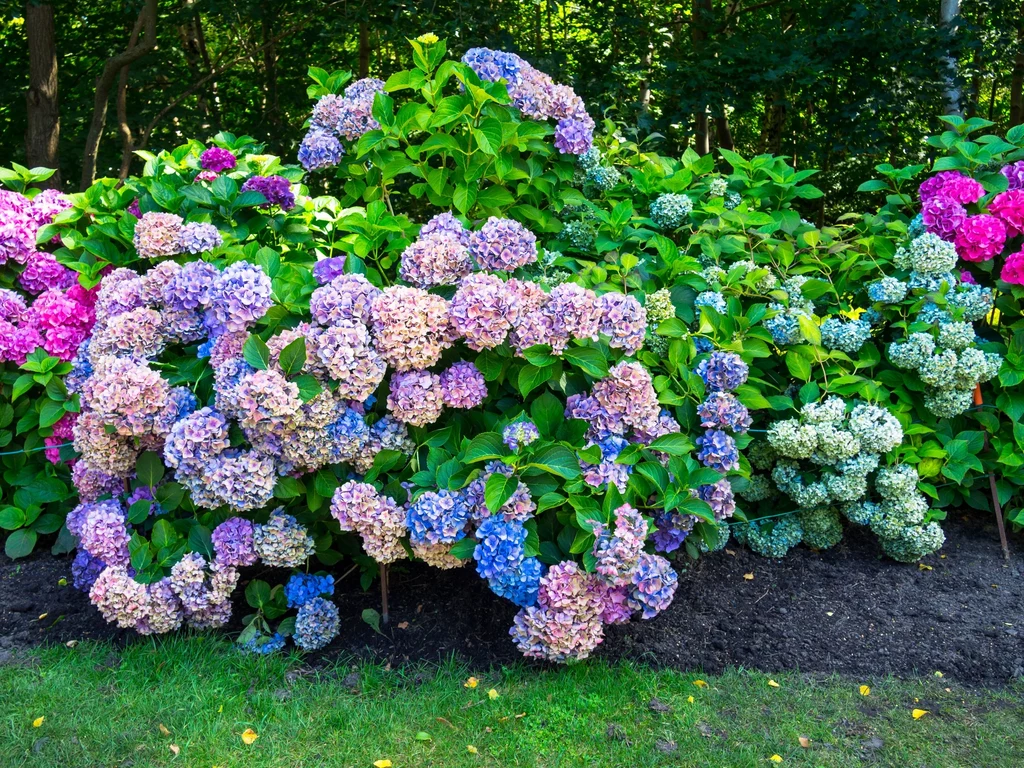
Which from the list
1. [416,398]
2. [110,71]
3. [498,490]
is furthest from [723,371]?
[110,71]

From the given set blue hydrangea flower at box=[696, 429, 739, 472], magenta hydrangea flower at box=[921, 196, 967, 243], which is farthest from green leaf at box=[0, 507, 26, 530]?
magenta hydrangea flower at box=[921, 196, 967, 243]

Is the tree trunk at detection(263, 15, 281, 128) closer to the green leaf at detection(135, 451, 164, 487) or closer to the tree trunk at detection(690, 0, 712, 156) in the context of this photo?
the tree trunk at detection(690, 0, 712, 156)

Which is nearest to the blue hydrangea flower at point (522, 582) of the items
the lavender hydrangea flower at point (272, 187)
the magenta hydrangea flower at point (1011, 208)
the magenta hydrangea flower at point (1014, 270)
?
the lavender hydrangea flower at point (272, 187)

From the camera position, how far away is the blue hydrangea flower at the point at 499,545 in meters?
2.78

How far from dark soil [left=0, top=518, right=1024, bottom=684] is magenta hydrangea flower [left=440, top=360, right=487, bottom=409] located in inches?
33.4

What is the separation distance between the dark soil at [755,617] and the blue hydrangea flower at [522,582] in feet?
1.31

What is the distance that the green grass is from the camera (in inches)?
104

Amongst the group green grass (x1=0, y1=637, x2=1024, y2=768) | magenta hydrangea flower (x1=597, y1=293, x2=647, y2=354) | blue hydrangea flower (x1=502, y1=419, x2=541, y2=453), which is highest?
magenta hydrangea flower (x1=597, y1=293, x2=647, y2=354)

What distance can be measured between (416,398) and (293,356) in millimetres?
392

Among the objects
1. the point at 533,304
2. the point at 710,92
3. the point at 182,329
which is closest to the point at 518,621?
the point at 533,304

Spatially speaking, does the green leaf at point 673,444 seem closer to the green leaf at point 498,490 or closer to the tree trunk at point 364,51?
the green leaf at point 498,490

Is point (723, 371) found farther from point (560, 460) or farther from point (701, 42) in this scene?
point (701, 42)

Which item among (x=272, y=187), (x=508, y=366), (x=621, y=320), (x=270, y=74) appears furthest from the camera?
(x=270, y=74)

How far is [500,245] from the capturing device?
3113 millimetres
